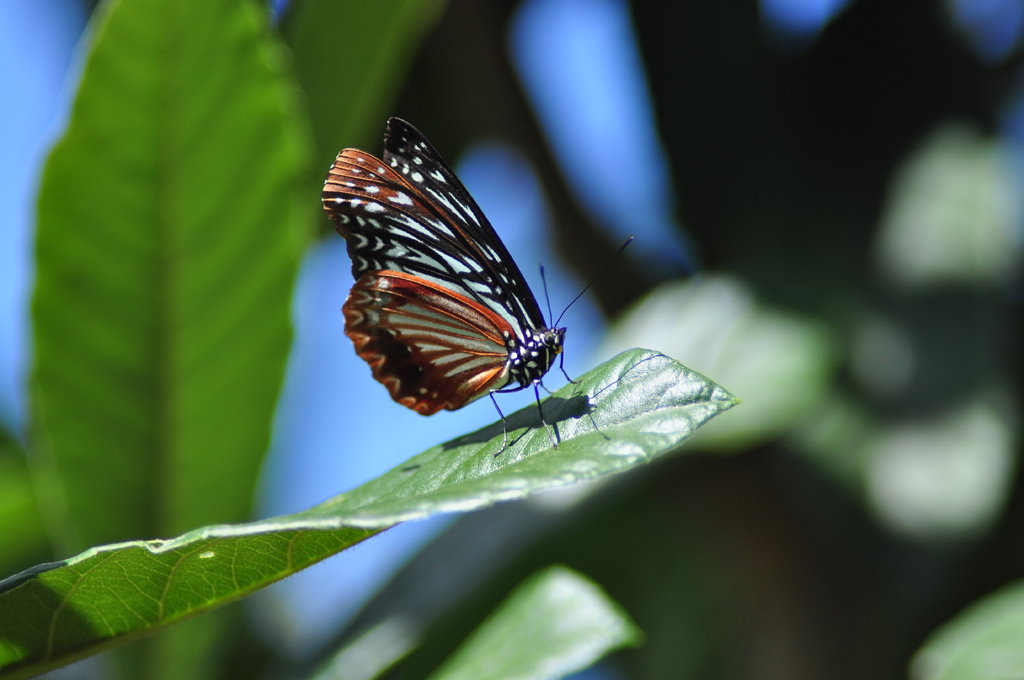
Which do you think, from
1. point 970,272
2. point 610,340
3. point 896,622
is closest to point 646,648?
point 896,622

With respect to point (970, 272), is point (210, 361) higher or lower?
higher

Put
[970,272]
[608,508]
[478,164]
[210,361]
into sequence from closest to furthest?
[210,361]
[970,272]
[608,508]
[478,164]

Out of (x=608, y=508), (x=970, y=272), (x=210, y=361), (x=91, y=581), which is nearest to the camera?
(x=91, y=581)

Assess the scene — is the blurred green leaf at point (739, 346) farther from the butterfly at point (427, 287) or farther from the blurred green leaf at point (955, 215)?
the butterfly at point (427, 287)

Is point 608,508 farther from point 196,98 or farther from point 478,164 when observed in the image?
point 196,98

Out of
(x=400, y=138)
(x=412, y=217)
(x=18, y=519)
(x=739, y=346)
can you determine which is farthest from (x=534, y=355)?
(x=18, y=519)

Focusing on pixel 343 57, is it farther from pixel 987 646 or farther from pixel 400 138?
pixel 987 646
